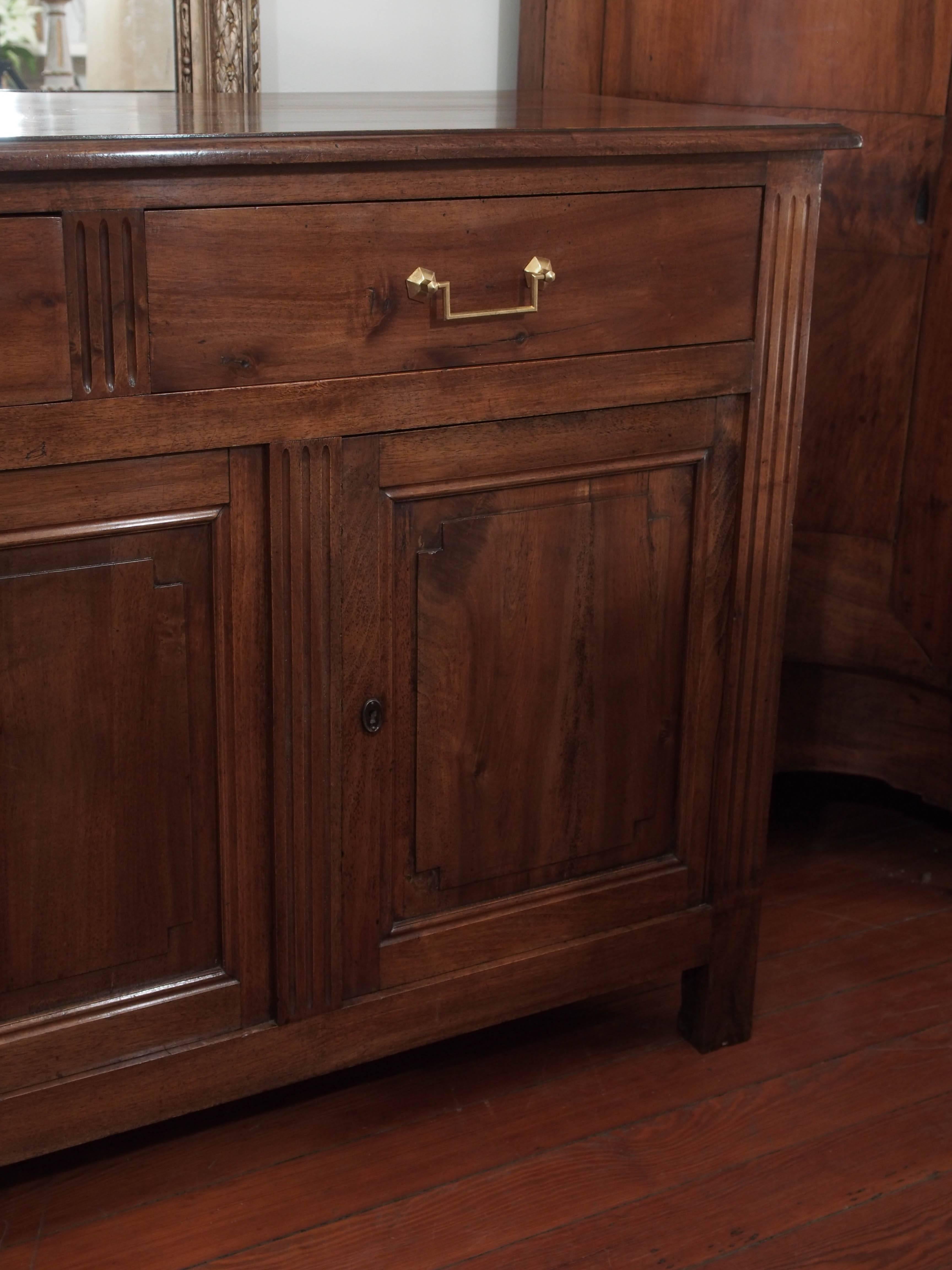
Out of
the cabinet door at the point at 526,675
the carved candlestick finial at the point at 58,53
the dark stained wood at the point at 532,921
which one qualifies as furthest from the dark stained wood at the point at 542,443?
the carved candlestick finial at the point at 58,53

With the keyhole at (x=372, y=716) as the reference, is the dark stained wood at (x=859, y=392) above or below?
above

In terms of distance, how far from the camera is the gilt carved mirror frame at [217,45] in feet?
5.65

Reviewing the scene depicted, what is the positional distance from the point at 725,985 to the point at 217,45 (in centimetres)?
125

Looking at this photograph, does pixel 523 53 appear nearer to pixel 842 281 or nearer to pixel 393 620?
pixel 842 281

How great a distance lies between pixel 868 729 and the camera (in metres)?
2.13

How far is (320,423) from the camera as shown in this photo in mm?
1282

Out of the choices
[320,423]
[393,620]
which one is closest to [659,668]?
[393,620]

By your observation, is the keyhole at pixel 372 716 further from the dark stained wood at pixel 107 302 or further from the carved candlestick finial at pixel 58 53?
the carved candlestick finial at pixel 58 53

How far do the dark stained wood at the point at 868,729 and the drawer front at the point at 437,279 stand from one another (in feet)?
2.60

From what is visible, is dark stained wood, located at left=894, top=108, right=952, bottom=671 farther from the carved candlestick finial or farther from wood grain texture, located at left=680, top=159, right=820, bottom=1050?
the carved candlestick finial

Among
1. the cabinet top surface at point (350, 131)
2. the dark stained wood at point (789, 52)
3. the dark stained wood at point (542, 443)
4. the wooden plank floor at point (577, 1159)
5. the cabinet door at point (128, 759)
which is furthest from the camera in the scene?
the dark stained wood at point (789, 52)

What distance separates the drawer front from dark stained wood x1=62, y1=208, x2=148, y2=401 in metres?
0.01

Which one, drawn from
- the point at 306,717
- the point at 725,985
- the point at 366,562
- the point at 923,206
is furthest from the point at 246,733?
the point at 923,206

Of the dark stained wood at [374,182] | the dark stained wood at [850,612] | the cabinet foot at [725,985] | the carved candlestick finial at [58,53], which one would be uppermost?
the carved candlestick finial at [58,53]
